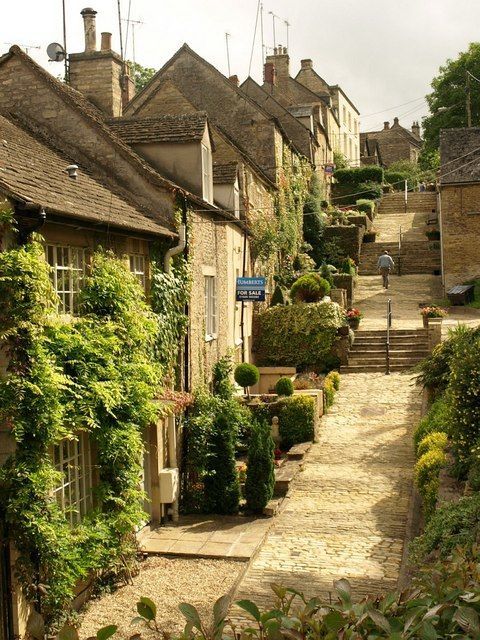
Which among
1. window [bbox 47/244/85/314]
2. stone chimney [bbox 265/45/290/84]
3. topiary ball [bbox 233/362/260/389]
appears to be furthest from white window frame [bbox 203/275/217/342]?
stone chimney [bbox 265/45/290/84]

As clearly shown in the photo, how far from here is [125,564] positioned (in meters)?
11.4

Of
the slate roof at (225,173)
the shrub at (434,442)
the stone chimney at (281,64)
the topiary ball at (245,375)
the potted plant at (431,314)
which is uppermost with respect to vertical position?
the stone chimney at (281,64)

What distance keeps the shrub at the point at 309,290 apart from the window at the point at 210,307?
364 inches

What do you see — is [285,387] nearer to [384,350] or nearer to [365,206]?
[384,350]

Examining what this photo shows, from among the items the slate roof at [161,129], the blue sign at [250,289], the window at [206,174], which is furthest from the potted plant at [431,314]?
the slate roof at [161,129]

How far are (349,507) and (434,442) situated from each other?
2161mm

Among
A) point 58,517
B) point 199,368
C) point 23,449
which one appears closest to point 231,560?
point 58,517

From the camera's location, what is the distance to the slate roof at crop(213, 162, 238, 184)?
21188 millimetres

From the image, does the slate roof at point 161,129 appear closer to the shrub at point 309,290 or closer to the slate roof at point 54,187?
the slate roof at point 54,187

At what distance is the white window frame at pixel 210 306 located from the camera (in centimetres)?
1795

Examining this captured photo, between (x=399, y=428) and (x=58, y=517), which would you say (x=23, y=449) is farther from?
(x=399, y=428)

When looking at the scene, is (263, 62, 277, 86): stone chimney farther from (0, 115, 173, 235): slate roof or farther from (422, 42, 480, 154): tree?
(0, 115, 173, 235): slate roof

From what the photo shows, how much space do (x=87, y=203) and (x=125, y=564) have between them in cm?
599

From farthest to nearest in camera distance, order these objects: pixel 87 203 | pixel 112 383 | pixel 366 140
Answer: pixel 366 140 → pixel 87 203 → pixel 112 383
